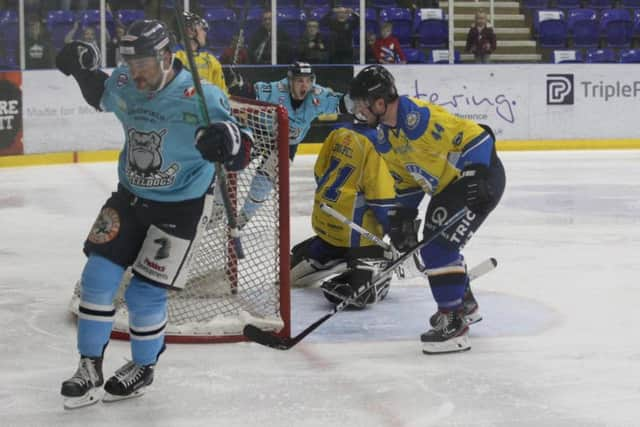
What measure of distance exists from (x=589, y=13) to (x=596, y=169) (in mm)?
4117

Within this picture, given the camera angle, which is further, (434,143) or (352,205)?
(352,205)

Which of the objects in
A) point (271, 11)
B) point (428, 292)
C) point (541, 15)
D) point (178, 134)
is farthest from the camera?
point (541, 15)

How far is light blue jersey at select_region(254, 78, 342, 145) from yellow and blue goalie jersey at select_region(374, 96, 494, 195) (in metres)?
1.91

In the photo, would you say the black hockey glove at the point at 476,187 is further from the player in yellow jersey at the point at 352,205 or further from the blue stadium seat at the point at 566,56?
the blue stadium seat at the point at 566,56

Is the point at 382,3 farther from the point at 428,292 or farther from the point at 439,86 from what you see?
the point at 428,292

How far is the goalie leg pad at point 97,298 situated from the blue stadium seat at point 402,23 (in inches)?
388

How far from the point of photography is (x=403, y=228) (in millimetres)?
4297

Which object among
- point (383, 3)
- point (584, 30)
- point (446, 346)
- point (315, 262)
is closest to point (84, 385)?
point (446, 346)

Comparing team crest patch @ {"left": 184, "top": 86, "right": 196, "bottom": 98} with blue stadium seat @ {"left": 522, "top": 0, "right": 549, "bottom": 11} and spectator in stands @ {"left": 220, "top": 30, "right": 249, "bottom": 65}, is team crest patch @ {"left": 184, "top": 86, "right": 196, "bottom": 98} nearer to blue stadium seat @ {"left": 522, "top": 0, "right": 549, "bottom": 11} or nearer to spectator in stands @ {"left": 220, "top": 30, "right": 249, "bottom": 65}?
spectator in stands @ {"left": 220, "top": 30, "right": 249, "bottom": 65}

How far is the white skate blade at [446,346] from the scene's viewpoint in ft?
13.1

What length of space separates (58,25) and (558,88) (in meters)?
4.92

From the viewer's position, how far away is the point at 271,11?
37.3 feet

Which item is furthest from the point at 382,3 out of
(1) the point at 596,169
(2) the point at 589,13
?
(1) the point at 596,169

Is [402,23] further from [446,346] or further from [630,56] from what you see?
[446,346]
